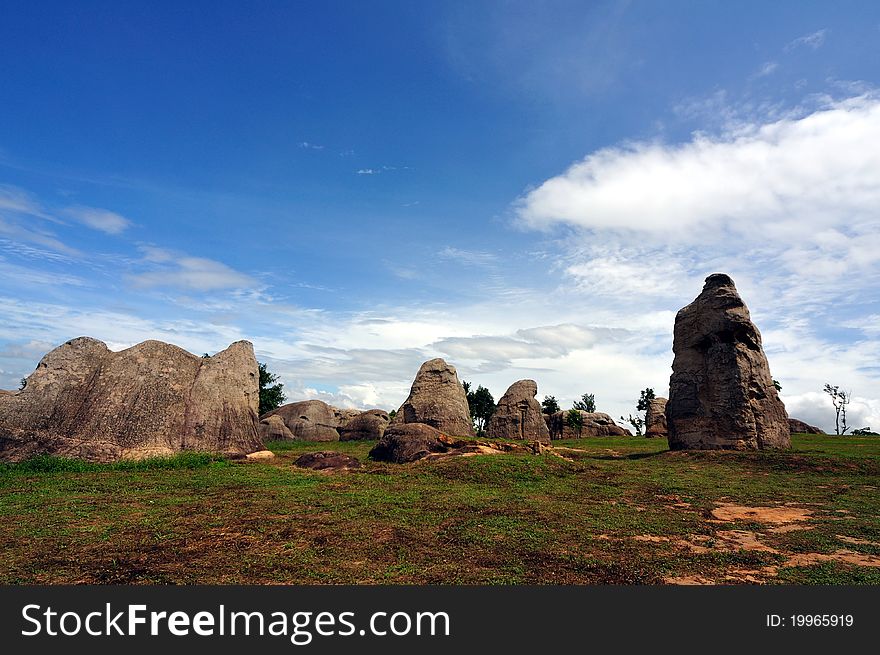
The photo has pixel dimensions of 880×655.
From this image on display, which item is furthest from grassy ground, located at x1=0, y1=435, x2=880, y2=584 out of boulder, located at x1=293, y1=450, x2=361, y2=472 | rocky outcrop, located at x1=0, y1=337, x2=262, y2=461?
rocky outcrop, located at x1=0, y1=337, x2=262, y2=461

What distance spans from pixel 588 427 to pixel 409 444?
123 ft

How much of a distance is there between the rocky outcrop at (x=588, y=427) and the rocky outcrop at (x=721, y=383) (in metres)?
27.9

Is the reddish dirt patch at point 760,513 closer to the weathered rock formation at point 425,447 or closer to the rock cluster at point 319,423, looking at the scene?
the weathered rock formation at point 425,447

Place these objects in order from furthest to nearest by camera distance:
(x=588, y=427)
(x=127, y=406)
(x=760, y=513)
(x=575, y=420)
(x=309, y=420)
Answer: (x=588, y=427) < (x=575, y=420) < (x=309, y=420) < (x=127, y=406) < (x=760, y=513)

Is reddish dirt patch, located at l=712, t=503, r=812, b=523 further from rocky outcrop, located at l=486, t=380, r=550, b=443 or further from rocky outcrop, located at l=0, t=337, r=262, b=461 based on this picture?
rocky outcrop, located at l=486, t=380, r=550, b=443

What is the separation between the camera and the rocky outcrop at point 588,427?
5462 centimetres

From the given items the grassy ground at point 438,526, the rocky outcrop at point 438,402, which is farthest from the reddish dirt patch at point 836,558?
the rocky outcrop at point 438,402

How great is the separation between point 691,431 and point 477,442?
11.3m

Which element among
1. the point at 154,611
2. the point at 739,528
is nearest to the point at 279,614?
the point at 154,611

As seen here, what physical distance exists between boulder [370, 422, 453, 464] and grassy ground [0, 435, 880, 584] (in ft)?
10.7

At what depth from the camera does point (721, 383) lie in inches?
1000

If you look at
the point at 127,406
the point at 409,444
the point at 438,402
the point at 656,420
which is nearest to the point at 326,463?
the point at 409,444

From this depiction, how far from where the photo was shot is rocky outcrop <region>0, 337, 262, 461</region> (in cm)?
1944

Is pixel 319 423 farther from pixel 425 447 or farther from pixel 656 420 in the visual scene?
pixel 656 420
